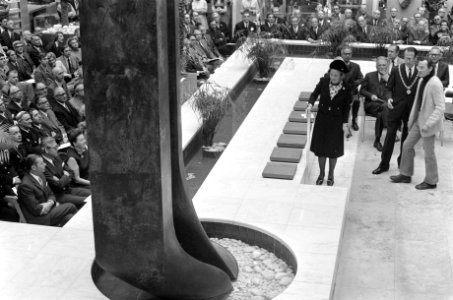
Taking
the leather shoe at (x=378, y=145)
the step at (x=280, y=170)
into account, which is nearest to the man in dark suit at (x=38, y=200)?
the step at (x=280, y=170)

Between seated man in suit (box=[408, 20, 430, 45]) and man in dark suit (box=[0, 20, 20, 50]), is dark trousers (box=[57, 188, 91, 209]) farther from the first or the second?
seated man in suit (box=[408, 20, 430, 45])

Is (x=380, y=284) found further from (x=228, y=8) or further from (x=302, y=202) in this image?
(x=228, y=8)

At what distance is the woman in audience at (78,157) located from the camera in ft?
28.3

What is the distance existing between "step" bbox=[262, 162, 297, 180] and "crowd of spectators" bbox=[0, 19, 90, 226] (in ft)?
6.34

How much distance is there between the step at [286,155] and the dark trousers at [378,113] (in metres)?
1.64

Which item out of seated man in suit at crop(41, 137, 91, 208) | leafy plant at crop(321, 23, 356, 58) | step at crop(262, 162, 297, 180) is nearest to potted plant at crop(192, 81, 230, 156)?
step at crop(262, 162, 297, 180)

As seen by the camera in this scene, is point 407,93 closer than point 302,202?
No

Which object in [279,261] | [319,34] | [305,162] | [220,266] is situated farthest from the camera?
[319,34]

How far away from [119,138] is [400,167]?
15.5ft

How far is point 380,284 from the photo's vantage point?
7023 millimetres

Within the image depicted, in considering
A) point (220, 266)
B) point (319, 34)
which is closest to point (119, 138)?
point (220, 266)

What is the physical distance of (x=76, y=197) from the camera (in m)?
8.34

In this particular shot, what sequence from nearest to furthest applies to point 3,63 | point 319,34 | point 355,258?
point 355,258 < point 3,63 < point 319,34

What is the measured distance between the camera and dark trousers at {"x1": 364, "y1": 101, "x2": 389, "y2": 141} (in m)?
10.4
